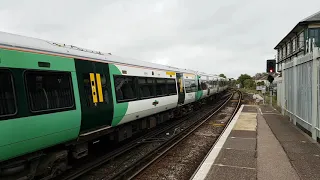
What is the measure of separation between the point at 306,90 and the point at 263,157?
139 inches

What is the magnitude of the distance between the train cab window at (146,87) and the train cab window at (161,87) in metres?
0.55

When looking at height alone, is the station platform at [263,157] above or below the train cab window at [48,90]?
below

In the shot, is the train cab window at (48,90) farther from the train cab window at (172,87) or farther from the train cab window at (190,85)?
the train cab window at (190,85)

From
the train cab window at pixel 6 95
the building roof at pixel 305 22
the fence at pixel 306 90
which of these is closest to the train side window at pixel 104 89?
the train cab window at pixel 6 95

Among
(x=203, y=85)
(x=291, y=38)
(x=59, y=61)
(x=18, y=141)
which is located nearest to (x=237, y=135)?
(x=59, y=61)

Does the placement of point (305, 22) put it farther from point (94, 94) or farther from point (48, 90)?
point (48, 90)

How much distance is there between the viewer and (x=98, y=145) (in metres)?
9.09

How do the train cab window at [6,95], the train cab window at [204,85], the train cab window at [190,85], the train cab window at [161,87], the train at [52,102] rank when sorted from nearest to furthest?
the train cab window at [6,95]
the train at [52,102]
the train cab window at [161,87]
the train cab window at [190,85]
the train cab window at [204,85]

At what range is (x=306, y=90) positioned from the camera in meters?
8.73

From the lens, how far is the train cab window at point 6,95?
13.7 ft

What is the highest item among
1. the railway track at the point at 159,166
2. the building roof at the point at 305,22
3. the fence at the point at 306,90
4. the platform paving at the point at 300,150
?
the building roof at the point at 305,22

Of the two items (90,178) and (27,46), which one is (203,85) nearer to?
(90,178)

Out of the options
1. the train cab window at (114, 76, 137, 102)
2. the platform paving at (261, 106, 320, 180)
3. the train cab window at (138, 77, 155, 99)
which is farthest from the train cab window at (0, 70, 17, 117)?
the platform paving at (261, 106, 320, 180)

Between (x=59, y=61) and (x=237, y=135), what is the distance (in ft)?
22.4
